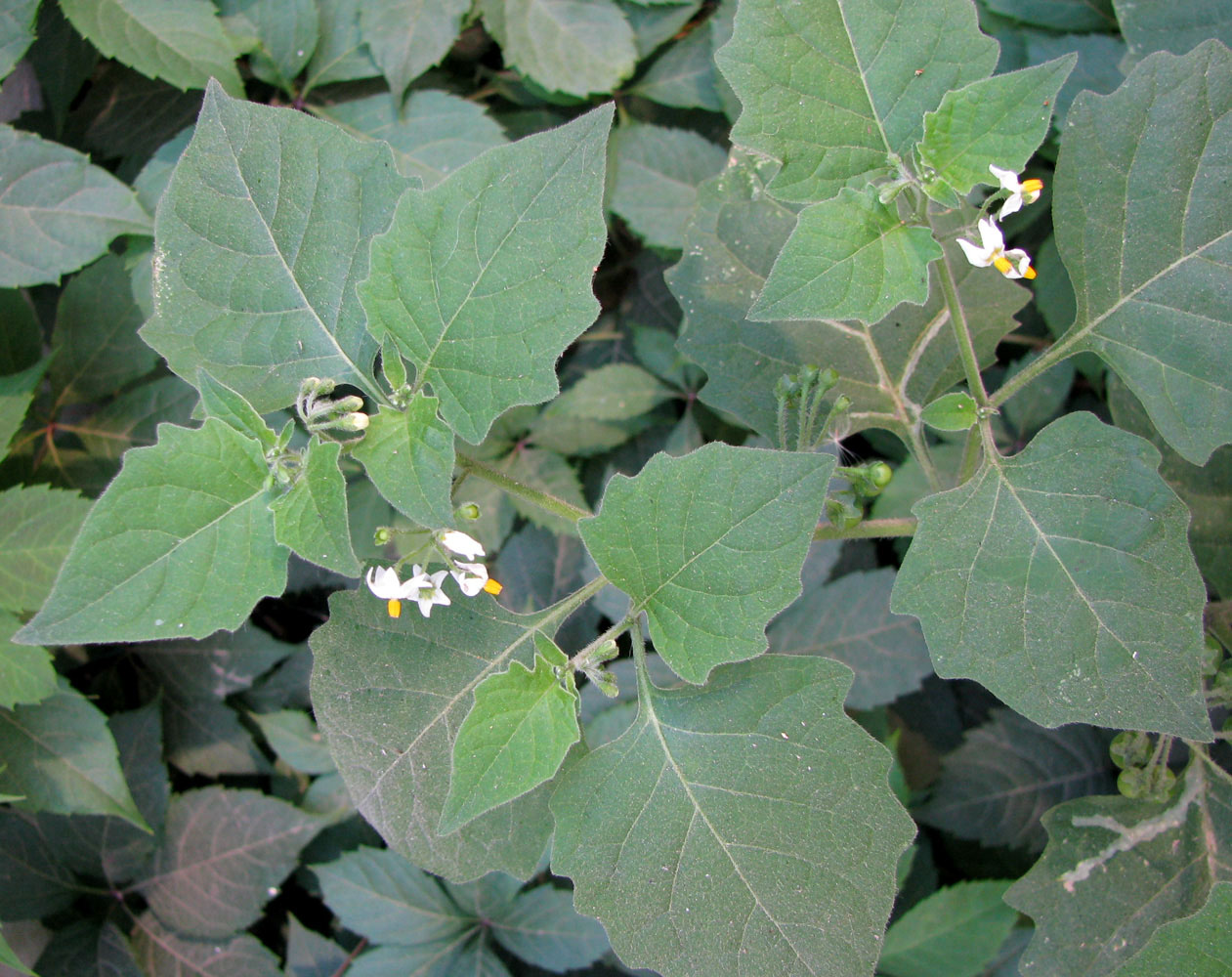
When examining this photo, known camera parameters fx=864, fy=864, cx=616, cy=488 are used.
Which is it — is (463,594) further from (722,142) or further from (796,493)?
(722,142)

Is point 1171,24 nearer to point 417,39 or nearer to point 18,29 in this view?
point 417,39

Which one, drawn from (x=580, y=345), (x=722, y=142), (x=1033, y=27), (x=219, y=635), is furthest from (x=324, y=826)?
(x=1033, y=27)

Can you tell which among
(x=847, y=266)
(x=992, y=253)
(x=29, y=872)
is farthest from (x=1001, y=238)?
(x=29, y=872)

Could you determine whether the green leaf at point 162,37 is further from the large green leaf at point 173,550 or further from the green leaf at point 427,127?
the large green leaf at point 173,550

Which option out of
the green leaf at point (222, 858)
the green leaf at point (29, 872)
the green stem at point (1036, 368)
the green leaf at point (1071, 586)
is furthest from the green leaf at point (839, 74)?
the green leaf at point (29, 872)

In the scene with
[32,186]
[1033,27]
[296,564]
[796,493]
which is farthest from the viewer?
[296,564]

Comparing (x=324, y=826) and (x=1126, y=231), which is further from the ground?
(x=1126, y=231)
